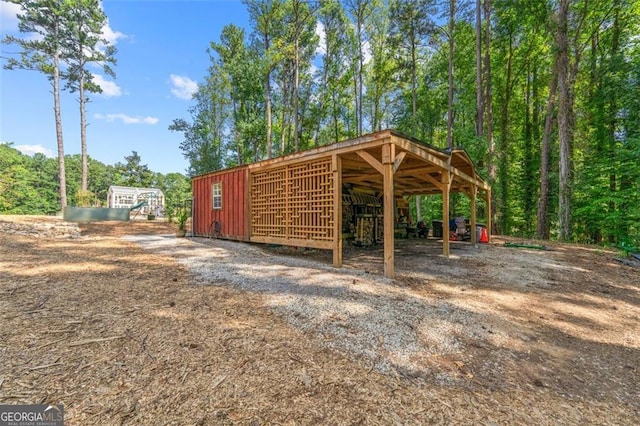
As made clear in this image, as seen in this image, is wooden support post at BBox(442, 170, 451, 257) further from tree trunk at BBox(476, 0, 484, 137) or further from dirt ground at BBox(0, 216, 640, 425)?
tree trunk at BBox(476, 0, 484, 137)

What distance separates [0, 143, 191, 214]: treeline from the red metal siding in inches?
710

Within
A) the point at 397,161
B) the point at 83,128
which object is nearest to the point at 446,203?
the point at 397,161

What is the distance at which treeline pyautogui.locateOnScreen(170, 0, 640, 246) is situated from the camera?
36.0ft

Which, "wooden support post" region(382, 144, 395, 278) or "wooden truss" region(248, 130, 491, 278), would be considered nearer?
"wooden support post" region(382, 144, 395, 278)

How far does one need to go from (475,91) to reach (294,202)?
1418 centimetres

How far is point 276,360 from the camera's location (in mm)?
2111

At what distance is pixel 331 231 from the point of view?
590 cm

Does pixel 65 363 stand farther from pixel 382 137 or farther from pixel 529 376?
pixel 382 137

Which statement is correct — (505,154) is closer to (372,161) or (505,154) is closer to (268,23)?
(372,161)

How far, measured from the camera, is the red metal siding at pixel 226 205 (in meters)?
8.41

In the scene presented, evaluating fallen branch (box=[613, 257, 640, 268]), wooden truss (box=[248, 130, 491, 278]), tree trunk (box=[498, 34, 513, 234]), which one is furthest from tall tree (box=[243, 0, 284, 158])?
fallen branch (box=[613, 257, 640, 268])

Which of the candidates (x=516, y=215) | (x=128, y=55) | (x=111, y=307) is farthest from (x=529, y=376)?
(x=128, y=55)

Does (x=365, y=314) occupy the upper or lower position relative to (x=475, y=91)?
lower

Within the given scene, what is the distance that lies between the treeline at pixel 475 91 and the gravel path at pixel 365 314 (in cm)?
971
